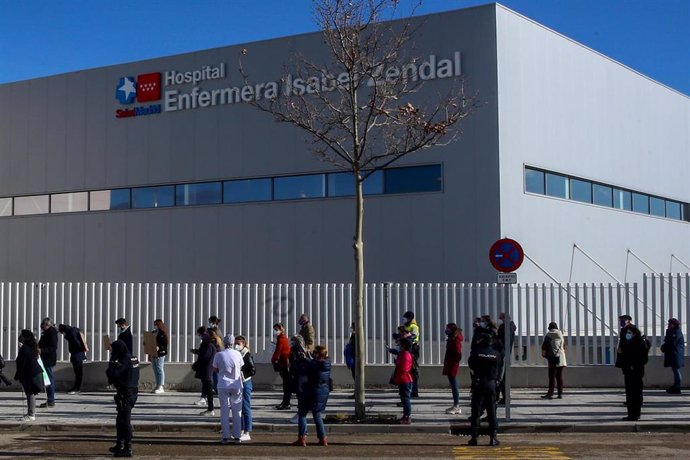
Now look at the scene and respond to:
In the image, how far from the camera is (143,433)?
1503 cm

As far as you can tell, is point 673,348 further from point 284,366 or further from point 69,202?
point 69,202

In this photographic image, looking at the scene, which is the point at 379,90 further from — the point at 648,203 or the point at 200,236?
the point at 648,203

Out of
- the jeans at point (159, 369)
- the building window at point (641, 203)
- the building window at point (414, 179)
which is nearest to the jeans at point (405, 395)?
the jeans at point (159, 369)

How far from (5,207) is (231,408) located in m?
20.8

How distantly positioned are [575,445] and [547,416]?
2.55m

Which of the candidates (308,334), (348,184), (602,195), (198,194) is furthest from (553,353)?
(198,194)

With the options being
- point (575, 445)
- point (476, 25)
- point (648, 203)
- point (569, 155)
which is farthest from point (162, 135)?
point (575, 445)

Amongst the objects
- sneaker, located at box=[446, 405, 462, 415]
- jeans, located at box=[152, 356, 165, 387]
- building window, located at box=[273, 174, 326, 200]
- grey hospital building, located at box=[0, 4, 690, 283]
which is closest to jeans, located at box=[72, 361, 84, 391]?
jeans, located at box=[152, 356, 165, 387]

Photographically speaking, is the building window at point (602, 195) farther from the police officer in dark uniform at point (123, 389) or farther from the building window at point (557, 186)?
the police officer in dark uniform at point (123, 389)

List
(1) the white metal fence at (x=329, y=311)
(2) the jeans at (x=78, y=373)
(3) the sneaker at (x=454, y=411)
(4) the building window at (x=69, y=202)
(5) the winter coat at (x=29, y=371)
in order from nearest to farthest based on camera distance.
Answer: (5) the winter coat at (x=29, y=371) < (3) the sneaker at (x=454, y=411) < (1) the white metal fence at (x=329, y=311) < (2) the jeans at (x=78, y=373) < (4) the building window at (x=69, y=202)

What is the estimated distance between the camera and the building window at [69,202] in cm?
2959

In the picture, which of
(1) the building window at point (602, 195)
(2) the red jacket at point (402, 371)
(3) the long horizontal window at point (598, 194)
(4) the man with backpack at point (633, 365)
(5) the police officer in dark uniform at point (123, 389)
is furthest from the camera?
(1) the building window at point (602, 195)

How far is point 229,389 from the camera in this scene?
44.0 feet

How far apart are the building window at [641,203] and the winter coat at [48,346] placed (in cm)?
1945
